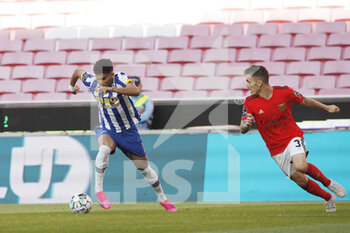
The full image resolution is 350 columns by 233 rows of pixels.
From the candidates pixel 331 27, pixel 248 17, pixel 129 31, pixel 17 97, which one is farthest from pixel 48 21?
pixel 331 27

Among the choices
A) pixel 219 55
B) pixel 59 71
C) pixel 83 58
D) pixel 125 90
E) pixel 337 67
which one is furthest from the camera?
pixel 83 58

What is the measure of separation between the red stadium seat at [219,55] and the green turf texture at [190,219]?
610 cm

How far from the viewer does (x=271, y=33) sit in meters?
15.8

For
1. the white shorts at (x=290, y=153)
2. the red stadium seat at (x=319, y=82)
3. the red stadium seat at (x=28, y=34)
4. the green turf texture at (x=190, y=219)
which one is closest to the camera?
the green turf texture at (x=190, y=219)

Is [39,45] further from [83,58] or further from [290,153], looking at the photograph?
[290,153]

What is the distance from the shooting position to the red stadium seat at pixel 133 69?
15.6 m

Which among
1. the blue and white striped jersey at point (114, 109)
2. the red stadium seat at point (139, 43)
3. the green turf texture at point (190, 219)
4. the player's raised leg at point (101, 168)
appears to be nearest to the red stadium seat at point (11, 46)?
the red stadium seat at point (139, 43)

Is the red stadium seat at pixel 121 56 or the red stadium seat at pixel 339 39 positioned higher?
the red stadium seat at pixel 339 39

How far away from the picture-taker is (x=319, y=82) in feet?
47.2

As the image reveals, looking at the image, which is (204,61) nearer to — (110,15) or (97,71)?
(110,15)

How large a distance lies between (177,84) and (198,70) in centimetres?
61

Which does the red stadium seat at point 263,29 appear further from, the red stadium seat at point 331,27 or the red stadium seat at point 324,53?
the red stadium seat at point 324,53

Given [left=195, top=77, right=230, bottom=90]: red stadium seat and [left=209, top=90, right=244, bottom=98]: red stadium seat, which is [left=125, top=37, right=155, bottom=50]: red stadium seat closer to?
[left=195, top=77, right=230, bottom=90]: red stadium seat

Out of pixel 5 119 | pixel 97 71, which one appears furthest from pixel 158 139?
pixel 5 119
